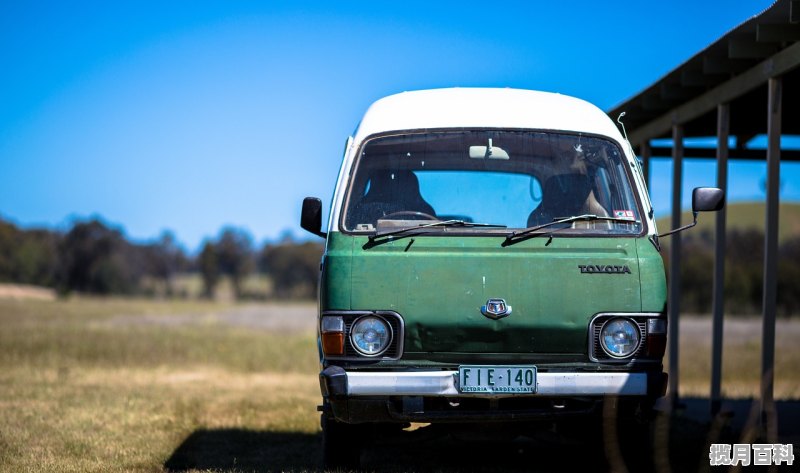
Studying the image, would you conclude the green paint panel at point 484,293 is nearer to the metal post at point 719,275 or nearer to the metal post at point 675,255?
the metal post at point 719,275

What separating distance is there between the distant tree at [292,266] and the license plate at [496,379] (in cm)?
9477

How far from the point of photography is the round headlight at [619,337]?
19.2 ft

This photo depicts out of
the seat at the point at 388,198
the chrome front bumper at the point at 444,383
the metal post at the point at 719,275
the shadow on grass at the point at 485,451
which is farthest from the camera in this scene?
the metal post at the point at 719,275

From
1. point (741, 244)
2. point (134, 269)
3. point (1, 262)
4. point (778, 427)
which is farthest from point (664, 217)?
point (778, 427)

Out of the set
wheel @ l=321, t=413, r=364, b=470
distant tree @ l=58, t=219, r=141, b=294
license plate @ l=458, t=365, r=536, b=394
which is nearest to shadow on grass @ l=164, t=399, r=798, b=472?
wheel @ l=321, t=413, r=364, b=470

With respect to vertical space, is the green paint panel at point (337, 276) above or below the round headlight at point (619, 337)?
above

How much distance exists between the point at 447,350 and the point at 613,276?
1.07 metres

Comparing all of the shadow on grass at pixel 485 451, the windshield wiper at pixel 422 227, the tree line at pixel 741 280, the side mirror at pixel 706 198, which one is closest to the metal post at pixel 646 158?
the shadow on grass at pixel 485 451

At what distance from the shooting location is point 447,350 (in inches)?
229

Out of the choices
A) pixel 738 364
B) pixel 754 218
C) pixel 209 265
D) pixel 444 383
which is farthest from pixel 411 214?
pixel 754 218

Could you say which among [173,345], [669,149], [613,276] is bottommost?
[173,345]

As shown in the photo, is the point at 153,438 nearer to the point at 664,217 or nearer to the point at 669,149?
the point at 669,149

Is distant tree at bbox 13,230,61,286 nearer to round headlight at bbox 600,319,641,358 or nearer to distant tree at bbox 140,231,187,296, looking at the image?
distant tree at bbox 140,231,187,296

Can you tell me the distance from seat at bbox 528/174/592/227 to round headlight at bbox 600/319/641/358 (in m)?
0.85
